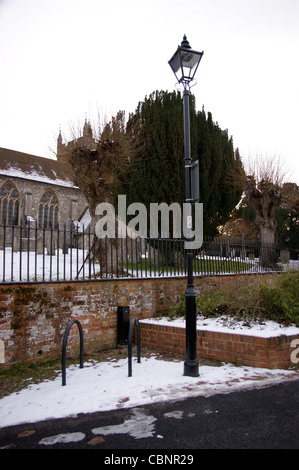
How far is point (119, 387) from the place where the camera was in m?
4.59

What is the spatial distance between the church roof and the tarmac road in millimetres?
23938

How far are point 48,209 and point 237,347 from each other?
86.3 ft

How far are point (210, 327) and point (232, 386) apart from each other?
168 cm

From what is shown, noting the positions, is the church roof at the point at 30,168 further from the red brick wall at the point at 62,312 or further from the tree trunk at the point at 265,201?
the red brick wall at the point at 62,312

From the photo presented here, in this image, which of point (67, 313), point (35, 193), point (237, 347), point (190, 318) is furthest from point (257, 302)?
point (35, 193)

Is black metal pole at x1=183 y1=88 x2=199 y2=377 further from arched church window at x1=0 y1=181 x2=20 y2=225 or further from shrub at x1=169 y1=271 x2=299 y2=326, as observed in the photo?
arched church window at x1=0 y1=181 x2=20 y2=225

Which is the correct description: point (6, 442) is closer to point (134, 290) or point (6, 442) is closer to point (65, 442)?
point (65, 442)

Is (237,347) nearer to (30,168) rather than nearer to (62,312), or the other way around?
(62,312)

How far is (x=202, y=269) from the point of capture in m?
9.89

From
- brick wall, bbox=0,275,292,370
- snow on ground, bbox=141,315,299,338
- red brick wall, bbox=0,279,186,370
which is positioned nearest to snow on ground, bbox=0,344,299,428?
snow on ground, bbox=141,315,299,338

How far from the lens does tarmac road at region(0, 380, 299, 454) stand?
116 inches

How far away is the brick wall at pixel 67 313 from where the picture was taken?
5625 millimetres

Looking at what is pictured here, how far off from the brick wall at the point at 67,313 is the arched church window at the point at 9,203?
21.9 meters
